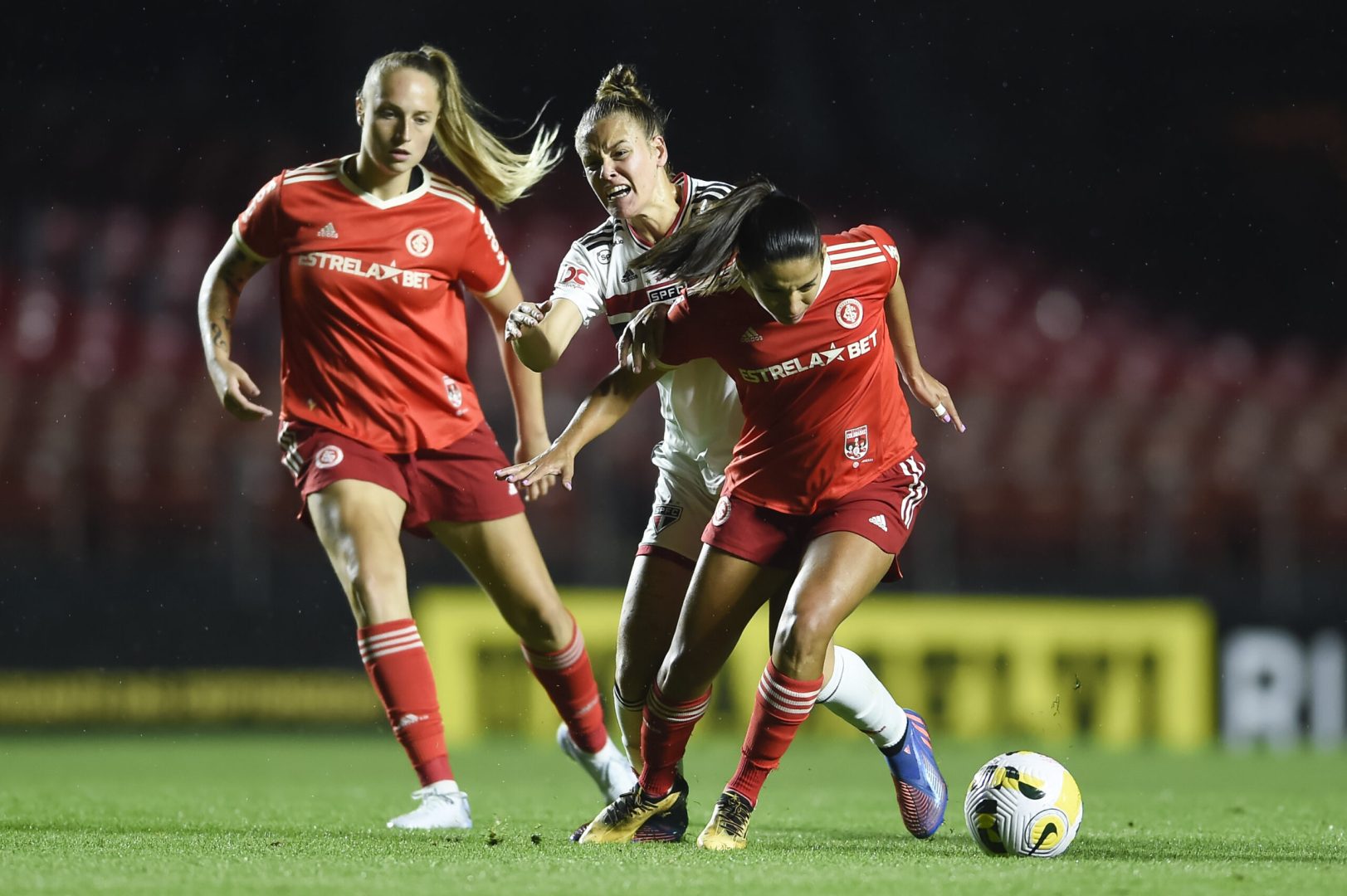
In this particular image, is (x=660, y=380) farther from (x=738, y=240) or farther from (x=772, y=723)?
(x=772, y=723)

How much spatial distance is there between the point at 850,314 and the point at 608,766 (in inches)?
70.5

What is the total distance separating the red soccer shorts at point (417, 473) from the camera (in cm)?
517

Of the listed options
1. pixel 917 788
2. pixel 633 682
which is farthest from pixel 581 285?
pixel 917 788

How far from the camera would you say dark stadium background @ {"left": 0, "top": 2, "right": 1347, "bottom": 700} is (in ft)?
33.8

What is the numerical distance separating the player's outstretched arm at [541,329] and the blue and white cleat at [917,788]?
5.25 ft

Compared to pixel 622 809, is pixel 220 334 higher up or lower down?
higher up

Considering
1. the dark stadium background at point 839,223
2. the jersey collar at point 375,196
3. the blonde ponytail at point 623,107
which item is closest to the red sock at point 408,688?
the jersey collar at point 375,196

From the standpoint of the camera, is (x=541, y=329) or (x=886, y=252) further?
(x=886, y=252)

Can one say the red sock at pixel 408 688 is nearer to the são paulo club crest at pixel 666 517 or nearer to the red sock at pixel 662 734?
the red sock at pixel 662 734

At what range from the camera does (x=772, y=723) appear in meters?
4.48

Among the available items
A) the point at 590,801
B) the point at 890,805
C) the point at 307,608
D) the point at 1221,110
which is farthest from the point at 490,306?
the point at 1221,110

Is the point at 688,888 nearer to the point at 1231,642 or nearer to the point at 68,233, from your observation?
the point at 1231,642

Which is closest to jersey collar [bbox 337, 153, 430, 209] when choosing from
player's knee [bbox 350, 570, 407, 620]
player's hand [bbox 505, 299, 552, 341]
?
player's hand [bbox 505, 299, 552, 341]

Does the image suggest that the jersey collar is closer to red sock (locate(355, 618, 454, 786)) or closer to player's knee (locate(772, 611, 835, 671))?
red sock (locate(355, 618, 454, 786))
